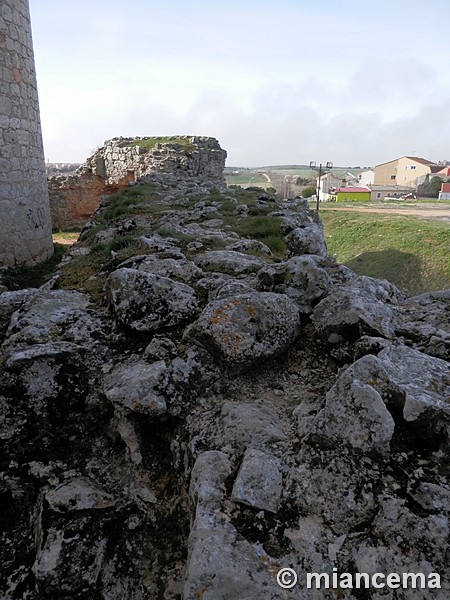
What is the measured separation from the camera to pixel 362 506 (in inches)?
59.8

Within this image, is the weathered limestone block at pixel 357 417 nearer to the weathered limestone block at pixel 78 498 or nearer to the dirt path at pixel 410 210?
the weathered limestone block at pixel 78 498

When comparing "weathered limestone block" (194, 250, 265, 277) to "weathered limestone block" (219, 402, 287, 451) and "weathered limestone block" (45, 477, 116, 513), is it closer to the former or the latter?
"weathered limestone block" (219, 402, 287, 451)

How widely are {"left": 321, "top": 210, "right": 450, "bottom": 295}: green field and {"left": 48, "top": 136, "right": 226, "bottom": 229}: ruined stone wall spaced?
9.02m

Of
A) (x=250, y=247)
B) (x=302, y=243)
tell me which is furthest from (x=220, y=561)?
(x=302, y=243)

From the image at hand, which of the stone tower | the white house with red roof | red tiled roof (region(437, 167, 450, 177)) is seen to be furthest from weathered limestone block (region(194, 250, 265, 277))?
red tiled roof (region(437, 167, 450, 177))

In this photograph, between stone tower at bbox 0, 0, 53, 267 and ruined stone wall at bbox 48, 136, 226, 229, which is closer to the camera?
stone tower at bbox 0, 0, 53, 267

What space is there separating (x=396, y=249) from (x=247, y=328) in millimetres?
25227

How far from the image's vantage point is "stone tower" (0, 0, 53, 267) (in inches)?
235

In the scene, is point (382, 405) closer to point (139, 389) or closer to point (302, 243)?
point (139, 389)

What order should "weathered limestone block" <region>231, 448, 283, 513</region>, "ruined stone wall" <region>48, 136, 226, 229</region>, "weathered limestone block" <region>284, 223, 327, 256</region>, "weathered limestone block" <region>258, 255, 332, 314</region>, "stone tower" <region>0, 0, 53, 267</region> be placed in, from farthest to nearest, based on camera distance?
"ruined stone wall" <region>48, 136, 226, 229</region>, "stone tower" <region>0, 0, 53, 267</region>, "weathered limestone block" <region>284, 223, 327, 256</region>, "weathered limestone block" <region>258, 255, 332, 314</region>, "weathered limestone block" <region>231, 448, 283, 513</region>

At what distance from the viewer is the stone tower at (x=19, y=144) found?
19.6 ft

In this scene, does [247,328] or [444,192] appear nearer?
[247,328]

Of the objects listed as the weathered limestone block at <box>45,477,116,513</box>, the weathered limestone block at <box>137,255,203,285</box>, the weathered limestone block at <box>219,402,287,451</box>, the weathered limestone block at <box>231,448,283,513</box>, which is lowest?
the weathered limestone block at <box>45,477,116,513</box>

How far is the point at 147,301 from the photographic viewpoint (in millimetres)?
2625
